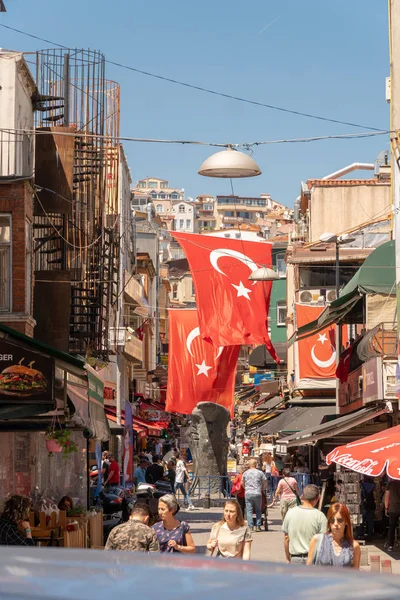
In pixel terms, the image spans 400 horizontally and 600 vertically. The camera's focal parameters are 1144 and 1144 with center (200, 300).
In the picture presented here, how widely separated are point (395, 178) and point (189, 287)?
13047cm

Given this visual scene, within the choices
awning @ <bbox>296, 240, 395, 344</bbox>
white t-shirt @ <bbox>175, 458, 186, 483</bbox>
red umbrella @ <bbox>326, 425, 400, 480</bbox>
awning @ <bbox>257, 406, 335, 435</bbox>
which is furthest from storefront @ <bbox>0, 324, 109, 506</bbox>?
awning @ <bbox>257, 406, 335, 435</bbox>

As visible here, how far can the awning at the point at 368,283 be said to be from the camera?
2700cm

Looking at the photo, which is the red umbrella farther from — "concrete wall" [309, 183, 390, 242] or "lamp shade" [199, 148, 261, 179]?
"concrete wall" [309, 183, 390, 242]

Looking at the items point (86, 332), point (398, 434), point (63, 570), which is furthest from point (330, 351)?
point (63, 570)

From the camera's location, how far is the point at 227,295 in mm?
30438

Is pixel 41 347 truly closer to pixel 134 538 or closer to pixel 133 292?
pixel 134 538

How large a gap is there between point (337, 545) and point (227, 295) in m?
20.4

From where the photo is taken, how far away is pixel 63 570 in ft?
8.03

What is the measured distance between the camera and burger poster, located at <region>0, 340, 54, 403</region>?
1384 centimetres

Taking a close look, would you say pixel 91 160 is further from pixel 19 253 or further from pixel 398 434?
pixel 398 434

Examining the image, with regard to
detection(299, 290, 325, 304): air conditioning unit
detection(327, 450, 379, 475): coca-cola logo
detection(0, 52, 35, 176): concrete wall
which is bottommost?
detection(327, 450, 379, 475): coca-cola logo

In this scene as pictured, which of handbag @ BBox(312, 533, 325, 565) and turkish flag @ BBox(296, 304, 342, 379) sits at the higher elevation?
turkish flag @ BBox(296, 304, 342, 379)

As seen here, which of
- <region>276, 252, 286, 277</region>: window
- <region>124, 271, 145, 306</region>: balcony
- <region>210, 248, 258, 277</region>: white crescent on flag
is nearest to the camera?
<region>210, 248, 258, 277</region>: white crescent on flag

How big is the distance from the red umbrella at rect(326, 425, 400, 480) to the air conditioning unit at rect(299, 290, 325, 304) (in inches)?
1019
